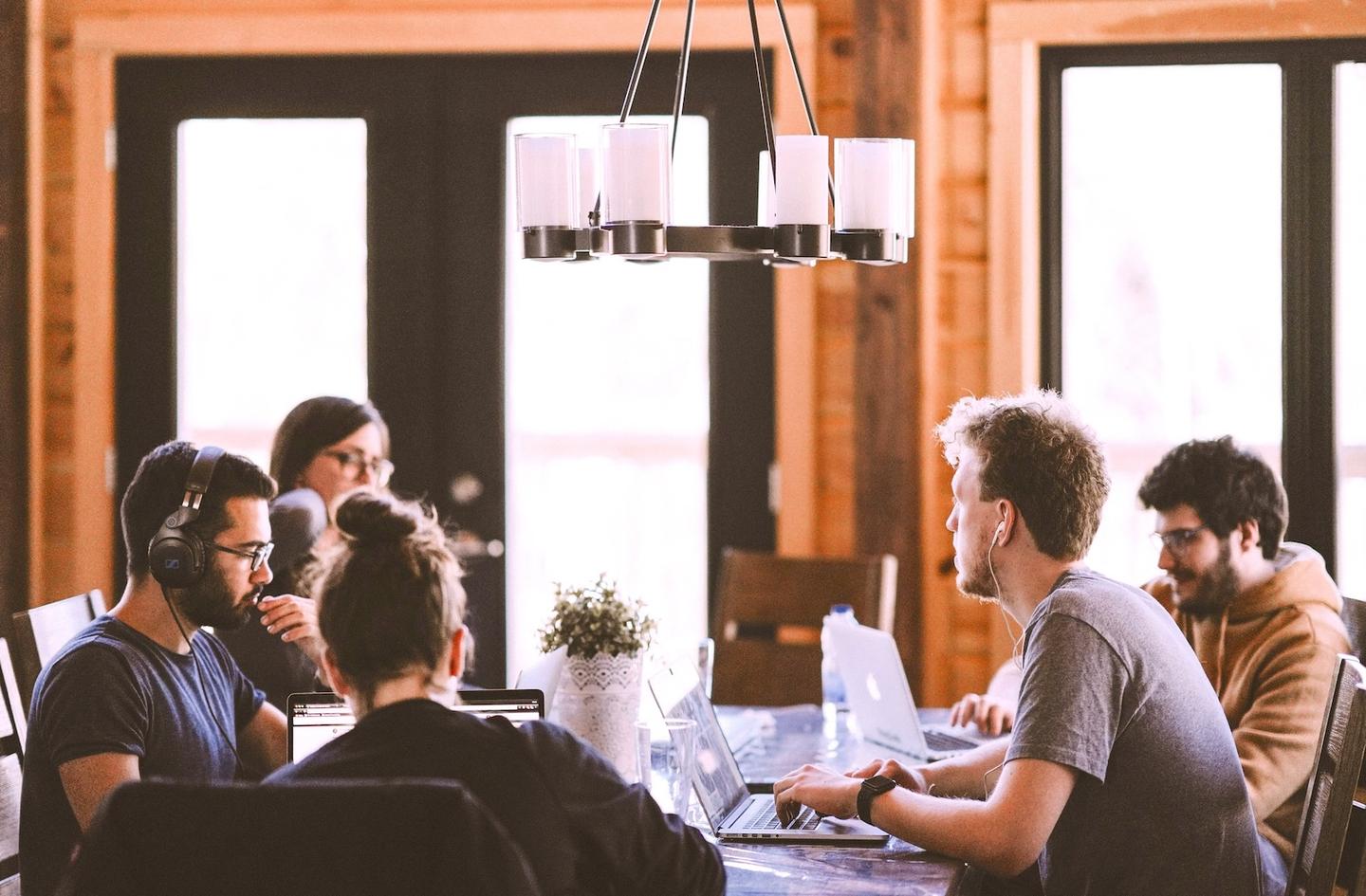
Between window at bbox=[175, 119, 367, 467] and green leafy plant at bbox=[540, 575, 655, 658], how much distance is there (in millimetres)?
2076

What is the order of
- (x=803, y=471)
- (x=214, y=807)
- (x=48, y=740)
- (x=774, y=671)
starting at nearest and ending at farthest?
(x=214, y=807) < (x=48, y=740) < (x=774, y=671) < (x=803, y=471)

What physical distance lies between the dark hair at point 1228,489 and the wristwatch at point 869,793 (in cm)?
101

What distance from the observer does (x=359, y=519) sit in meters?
1.56

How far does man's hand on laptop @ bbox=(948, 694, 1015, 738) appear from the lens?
2.67m

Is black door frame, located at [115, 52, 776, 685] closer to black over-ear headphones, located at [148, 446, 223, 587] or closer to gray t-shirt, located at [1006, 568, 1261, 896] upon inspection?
black over-ear headphones, located at [148, 446, 223, 587]

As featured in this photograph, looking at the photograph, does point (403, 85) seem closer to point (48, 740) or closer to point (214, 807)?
point (48, 740)

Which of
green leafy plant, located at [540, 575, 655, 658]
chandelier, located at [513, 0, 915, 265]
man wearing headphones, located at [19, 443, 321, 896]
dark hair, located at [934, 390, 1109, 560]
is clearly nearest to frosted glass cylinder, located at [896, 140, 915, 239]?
chandelier, located at [513, 0, 915, 265]

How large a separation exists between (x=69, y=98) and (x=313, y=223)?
0.76 metres

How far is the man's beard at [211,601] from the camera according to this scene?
201 cm

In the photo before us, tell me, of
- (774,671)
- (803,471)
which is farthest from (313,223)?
(774,671)

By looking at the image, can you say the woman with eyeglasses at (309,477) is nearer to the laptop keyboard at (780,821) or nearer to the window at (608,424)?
the laptop keyboard at (780,821)

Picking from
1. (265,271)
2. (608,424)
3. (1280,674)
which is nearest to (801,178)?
(1280,674)

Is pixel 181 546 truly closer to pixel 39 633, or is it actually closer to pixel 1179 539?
pixel 39 633

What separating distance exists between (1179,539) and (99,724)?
1.84 metres
